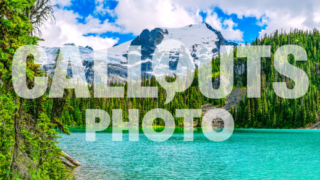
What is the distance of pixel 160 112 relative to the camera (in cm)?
15988

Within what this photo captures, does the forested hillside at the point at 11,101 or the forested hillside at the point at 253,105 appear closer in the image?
the forested hillside at the point at 11,101

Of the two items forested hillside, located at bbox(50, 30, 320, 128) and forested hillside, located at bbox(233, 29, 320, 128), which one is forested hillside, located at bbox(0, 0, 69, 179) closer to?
forested hillside, located at bbox(50, 30, 320, 128)

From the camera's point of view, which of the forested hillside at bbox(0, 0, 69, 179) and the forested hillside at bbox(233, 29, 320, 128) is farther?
the forested hillside at bbox(233, 29, 320, 128)

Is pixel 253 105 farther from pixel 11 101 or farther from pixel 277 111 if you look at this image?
pixel 11 101

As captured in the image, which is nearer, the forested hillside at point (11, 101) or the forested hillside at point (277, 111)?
the forested hillside at point (11, 101)

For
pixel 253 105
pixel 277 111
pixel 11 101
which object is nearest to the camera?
pixel 11 101

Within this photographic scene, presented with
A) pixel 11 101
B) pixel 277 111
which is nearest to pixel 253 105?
pixel 277 111

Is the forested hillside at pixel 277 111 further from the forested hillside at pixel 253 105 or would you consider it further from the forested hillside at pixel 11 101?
the forested hillside at pixel 11 101

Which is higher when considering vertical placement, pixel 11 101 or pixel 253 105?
pixel 11 101

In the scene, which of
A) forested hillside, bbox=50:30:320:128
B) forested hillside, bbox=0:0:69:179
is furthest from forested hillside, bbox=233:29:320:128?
forested hillside, bbox=0:0:69:179

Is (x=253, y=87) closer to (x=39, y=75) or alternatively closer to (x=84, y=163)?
(x=84, y=163)

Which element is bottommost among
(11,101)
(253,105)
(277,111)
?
(277,111)

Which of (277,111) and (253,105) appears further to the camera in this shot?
(253,105)

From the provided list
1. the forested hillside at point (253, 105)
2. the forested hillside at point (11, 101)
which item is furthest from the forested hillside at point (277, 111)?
the forested hillside at point (11, 101)
